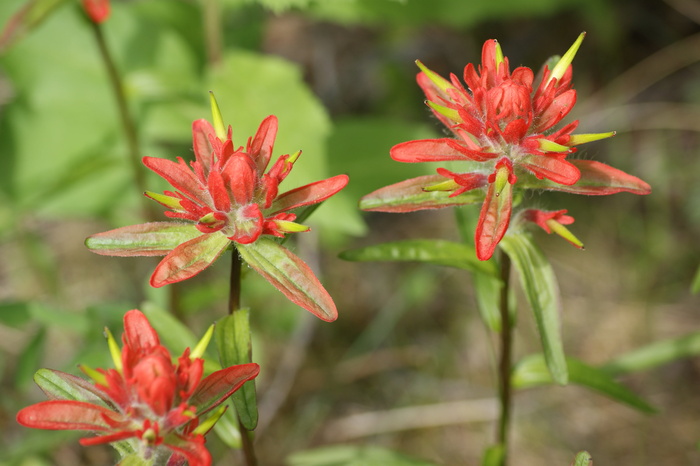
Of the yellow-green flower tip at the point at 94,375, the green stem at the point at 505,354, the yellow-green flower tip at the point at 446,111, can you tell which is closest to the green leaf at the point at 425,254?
the green stem at the point at 505,354

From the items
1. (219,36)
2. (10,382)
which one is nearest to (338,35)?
(219,36)

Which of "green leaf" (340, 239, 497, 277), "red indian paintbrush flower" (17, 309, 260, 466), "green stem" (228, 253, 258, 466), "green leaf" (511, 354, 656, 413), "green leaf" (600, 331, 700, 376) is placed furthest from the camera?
"green leaf" (600, 331, 700, 376)

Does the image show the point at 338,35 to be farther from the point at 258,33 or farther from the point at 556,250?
the point at 556,250

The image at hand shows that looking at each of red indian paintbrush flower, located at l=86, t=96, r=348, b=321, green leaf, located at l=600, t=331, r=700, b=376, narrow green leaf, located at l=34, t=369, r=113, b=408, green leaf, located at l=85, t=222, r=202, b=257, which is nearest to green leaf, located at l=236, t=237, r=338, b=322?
red indian paintbrush flower, located at l=86, t=96, r=348, b=321

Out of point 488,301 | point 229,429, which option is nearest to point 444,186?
point 488,301

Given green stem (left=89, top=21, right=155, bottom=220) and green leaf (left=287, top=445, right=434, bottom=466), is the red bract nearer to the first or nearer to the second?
green stem (left=89, top=21, right=155, bottom=220)

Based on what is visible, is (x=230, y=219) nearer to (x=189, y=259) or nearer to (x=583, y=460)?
(x=189, y=259)
